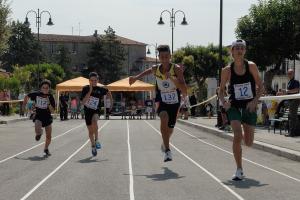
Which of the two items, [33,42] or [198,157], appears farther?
[33,42]

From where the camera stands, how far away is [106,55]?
124562 millimetres

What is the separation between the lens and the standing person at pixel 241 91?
10.1 metres

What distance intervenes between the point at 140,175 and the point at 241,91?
2.19m

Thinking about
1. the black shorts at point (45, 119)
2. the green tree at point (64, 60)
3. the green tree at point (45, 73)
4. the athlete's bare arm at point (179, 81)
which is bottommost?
the black shorts at point (45, 119)

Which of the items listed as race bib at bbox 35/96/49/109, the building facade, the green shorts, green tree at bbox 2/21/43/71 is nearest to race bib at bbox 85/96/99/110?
race bib at bbox 35/96/49/109

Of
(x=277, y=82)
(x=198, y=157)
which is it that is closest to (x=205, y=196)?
(x=198, y=157)

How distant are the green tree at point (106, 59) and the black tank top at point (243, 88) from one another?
113820 mm

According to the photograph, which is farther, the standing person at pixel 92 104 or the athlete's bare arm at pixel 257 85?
the standing person at pixel 92 104

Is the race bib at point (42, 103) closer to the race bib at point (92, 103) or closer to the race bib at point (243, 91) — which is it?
the race bib at point (92, 103)

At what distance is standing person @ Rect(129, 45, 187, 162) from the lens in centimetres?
1155

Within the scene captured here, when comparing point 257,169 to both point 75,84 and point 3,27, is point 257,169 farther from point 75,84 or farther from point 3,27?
point 75,84

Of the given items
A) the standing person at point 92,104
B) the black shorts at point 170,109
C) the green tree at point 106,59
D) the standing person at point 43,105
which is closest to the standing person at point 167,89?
the black shorts at point 170,109

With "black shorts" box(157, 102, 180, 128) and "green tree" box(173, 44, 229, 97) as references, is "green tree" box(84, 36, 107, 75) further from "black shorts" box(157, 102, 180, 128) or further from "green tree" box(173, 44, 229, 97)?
"black shorts" box(157, 102, 180, 128)

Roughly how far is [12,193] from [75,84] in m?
39.6
